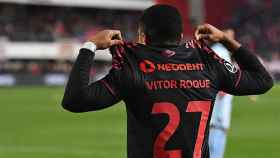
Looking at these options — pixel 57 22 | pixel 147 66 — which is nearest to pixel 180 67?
pixel 147 66

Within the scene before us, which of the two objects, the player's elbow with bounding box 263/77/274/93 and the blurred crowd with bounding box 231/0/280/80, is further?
the blurred crowd with bounding box 231/0/280/80

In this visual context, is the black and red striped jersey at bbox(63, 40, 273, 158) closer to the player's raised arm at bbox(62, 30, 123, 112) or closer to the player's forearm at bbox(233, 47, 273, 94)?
the player's raised arm at bbox(62, 30, 123, 112)

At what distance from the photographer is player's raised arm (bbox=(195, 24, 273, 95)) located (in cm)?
412

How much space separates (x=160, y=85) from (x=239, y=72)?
0.50m

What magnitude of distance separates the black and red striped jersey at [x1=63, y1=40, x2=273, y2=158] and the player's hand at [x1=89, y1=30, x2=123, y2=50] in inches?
1.6

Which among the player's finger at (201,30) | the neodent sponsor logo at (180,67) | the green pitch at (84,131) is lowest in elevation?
the green pitch at (84,131)

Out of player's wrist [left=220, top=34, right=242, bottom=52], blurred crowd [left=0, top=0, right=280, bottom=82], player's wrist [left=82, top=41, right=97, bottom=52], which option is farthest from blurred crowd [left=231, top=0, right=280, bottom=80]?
player's wrist [left=82, top=41, right=97, bottom=52]

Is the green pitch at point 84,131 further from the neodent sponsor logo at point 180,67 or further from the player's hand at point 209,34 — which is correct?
the neodent sponsor logo at point 180,67

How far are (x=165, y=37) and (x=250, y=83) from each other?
0.55 meters

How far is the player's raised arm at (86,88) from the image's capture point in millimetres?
3770

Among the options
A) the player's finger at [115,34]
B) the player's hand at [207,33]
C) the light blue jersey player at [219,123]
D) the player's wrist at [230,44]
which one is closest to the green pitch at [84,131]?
the light blue jersey player at [219,123]

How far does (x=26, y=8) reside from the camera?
45.6 metres

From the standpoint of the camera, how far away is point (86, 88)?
3781 mm

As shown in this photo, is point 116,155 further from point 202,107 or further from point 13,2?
point 13,2
